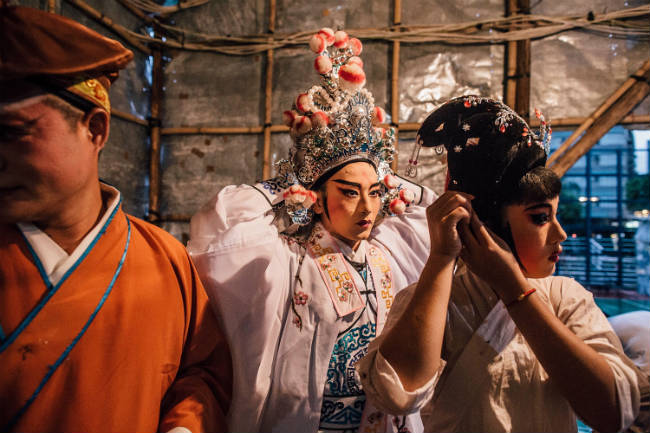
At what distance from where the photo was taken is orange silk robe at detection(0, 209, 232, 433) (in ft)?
3.24

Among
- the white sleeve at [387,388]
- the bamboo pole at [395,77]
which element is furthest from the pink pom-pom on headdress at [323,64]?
the bamboo pole at [395,77]

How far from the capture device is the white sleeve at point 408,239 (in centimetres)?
180

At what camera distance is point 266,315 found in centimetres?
145

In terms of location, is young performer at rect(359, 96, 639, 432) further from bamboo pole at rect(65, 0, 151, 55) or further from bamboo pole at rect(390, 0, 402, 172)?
bamboo pole at rect(65, 0, 151, 55)

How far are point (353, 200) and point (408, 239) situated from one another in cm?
43

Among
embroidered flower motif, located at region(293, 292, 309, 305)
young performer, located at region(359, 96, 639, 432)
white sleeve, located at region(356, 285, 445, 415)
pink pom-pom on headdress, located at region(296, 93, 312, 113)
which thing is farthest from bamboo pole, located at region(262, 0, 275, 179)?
white sleeve, located at region(356, 285, 445, 415)

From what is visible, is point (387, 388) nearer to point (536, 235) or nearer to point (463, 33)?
point (536, 235)

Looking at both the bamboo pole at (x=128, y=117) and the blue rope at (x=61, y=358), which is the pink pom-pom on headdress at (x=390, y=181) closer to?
the blue rope at (x=61, y=358)

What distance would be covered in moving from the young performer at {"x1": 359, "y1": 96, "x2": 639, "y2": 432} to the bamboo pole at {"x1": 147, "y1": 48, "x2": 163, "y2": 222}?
11.9 ft

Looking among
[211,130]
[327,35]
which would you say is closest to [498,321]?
[327,35]

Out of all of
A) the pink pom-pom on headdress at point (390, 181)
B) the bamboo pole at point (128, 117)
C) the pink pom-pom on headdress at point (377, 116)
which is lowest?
the pink pom-pom on headdress at point (390, 181)

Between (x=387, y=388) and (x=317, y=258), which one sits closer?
(x=387, y=388)

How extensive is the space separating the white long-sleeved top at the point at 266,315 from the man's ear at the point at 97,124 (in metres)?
0.58

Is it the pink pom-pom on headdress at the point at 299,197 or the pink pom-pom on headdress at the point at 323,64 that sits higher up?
the pink pom-pom on headdress at the point at 323,64
